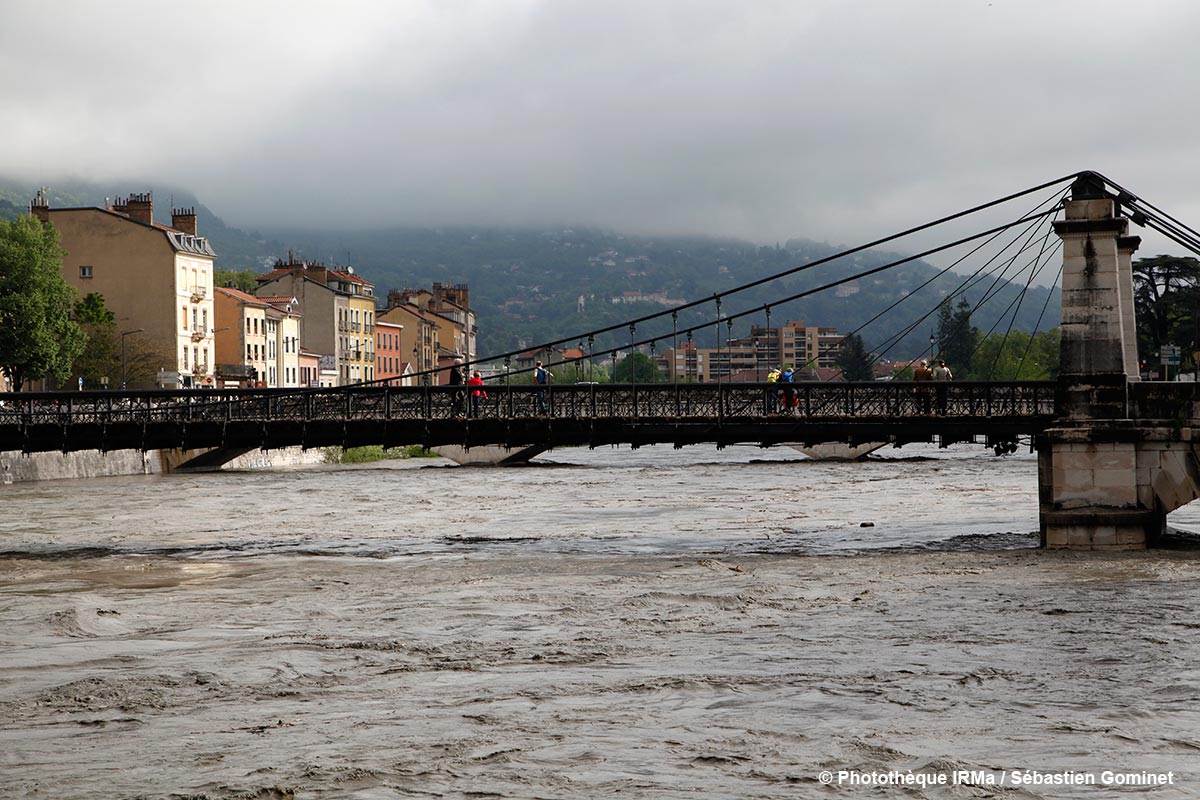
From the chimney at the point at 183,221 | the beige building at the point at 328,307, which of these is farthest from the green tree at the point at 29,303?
the beige building at the point at 328,307

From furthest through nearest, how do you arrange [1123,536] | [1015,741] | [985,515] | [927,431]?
[985,515], [927,431], [1123,536], [1015,741]

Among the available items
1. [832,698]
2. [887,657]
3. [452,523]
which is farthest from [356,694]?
[452,523]

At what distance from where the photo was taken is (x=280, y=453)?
81.6 m

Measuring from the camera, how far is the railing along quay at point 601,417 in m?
32.0

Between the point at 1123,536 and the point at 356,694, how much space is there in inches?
685

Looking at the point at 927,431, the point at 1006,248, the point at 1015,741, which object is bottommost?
the point at 1015,741

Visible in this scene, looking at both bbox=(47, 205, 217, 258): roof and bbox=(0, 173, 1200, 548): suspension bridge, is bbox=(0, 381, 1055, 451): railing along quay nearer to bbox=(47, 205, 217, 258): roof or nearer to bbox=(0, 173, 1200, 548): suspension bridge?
bbox=(0, 173, 1200, 548): suspension bridge

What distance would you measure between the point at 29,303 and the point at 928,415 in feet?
182

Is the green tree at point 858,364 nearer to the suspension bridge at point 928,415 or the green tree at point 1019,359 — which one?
the suspension bridge at point 928,415

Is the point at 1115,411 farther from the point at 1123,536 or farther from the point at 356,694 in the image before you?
the point at 356,694

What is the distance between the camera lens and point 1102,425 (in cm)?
2911

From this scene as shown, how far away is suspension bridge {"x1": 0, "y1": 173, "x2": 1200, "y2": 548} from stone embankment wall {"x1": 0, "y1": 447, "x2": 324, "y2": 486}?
22.1 metres

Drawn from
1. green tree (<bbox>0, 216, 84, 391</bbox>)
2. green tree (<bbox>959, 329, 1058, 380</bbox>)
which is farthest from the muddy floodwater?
green tree (<bbox>959, 329, 1058, 380</bbox>)

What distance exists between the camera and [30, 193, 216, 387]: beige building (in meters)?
94.9
